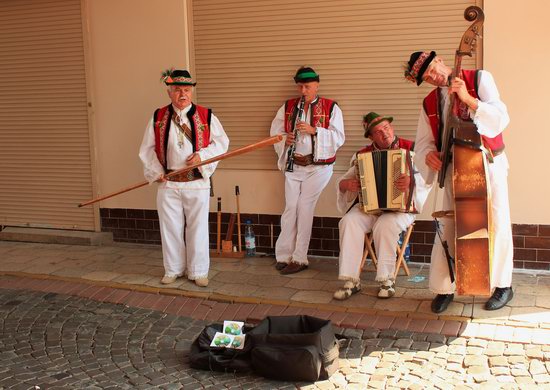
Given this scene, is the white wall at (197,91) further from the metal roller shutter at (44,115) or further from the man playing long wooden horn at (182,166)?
the man playing long wooden horn at (182,166)

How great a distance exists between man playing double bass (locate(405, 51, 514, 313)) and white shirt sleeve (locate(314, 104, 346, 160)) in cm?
127

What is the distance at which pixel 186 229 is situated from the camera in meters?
6.69

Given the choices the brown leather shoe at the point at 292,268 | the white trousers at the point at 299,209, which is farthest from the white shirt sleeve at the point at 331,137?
the brown leather shoe at the point at 292,268

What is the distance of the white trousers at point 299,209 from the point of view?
6809 mm

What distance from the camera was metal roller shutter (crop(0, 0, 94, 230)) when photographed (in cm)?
808

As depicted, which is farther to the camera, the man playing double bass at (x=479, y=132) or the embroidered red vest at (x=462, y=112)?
the embroidered red vest at (x=462, y=112)

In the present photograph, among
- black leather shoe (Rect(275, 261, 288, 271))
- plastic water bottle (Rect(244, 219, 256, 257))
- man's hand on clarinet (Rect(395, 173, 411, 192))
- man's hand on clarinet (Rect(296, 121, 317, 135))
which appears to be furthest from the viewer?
plastic water bottle (Rect(244, 219, 256, 257))

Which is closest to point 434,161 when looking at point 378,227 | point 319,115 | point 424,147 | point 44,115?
point 424,147

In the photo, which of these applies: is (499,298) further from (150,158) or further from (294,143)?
(150,158)

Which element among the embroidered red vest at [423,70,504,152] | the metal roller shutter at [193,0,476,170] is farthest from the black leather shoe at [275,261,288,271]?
the embroidered red vest at [423,70,504,152]

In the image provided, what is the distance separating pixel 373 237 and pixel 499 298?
1.10m

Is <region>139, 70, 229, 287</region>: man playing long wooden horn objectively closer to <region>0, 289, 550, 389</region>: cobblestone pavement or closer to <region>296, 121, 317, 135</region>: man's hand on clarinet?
<region>296, 121, 317, 135</region>: man's hand on clarinet

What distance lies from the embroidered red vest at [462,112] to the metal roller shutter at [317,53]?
4.08 ft

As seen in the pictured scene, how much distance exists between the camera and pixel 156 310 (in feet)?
19.7
